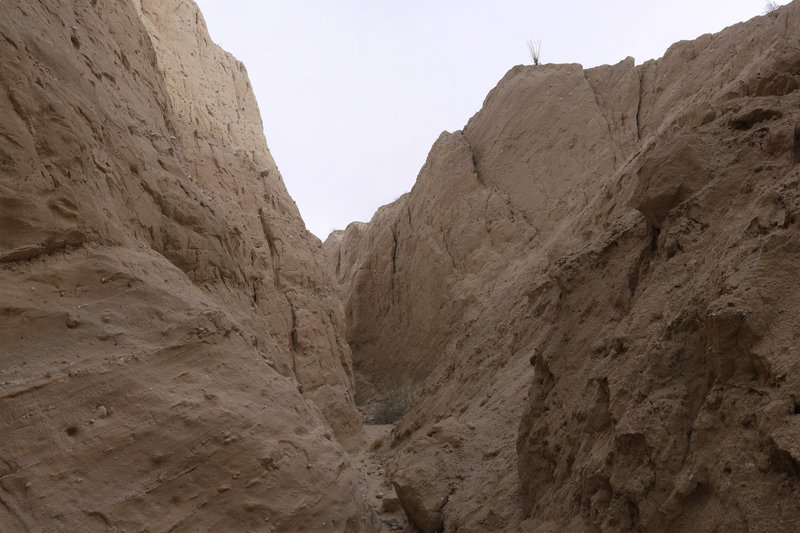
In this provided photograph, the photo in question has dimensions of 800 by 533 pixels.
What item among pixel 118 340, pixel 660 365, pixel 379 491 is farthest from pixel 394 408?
pixel 660 365

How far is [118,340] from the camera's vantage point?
428cm

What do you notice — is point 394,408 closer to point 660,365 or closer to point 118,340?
point 118,340

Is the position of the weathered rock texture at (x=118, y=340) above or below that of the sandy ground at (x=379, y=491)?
above

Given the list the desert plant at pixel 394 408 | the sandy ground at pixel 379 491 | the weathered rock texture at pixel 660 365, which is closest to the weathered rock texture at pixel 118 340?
the sandy ground at pixel 379 491

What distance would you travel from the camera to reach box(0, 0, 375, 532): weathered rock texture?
374 cm

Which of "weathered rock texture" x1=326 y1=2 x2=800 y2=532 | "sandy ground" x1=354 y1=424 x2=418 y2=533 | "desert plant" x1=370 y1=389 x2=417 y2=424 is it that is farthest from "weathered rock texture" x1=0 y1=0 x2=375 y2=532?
"desert plant" x1=370 y1=389 x2=417 y2=424

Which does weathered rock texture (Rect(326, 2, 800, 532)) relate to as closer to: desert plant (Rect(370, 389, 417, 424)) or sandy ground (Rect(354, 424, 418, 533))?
sandy ground (Rect(354, 424, 418, 533))

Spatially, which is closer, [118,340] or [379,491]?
[118,340]

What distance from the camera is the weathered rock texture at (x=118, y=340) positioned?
3740 millimetres

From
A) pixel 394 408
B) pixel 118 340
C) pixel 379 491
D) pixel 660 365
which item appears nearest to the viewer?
pixel 660 365

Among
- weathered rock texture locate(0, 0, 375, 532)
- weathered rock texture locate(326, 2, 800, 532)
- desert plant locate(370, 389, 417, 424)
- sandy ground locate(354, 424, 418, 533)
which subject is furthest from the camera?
desert plant locate(370, 389, 417, 424)

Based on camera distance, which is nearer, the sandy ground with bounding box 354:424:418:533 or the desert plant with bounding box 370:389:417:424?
the sandy ground with bounding box 354:424:418:533

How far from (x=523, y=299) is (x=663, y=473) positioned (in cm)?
726

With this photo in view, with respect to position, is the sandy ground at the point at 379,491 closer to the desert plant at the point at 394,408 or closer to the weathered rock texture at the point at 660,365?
the weathered rock texture at the point at 660,365
